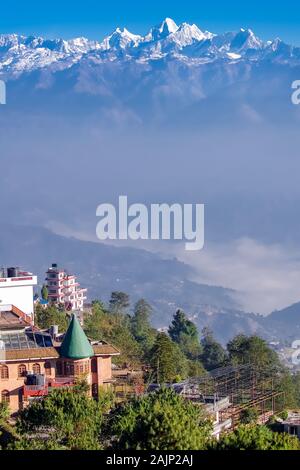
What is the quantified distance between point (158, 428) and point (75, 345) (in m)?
8.65

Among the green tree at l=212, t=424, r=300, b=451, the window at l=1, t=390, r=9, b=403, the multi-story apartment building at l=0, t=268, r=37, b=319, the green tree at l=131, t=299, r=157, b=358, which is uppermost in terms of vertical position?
the multi-story apartment building at l=0, t=268, r=37, b=319

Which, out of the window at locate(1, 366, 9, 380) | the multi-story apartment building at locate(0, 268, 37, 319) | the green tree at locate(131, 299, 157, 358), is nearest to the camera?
the window at locate(1, 366, 9, 380)

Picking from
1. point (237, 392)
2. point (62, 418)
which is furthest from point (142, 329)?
point (62, 418)

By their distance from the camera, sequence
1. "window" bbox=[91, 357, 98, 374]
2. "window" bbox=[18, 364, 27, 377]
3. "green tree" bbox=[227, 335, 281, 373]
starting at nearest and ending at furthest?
"window" bbox=[18, 364, 27, 377] < "window" bbox=[91, 357, 98, 374] < "green tree" bbox=[227, 335, 281, 373]

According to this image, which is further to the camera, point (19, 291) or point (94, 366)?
point (19, 291)

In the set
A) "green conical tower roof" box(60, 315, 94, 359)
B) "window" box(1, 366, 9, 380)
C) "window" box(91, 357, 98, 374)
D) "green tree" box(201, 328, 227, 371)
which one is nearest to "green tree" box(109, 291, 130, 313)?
"green tree" box(201, 328, 227, 371)

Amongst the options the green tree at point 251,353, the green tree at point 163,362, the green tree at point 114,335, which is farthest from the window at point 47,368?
the green tree at point 251,353

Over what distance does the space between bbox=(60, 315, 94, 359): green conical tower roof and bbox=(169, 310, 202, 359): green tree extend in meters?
21.9

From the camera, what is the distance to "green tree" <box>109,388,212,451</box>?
746 inches

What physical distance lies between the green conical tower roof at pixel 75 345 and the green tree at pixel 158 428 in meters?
5.26

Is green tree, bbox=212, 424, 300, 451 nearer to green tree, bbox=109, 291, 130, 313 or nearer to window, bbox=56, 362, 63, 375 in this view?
window, bbox=56, 362, 63, 375

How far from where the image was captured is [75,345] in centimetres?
2753

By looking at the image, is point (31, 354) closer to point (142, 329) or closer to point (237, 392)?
point (237, 392)

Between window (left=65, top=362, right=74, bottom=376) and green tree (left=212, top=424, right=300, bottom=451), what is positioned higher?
window (left=65, top=362, right=74, bottom=376)
